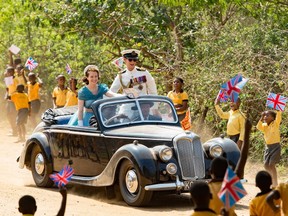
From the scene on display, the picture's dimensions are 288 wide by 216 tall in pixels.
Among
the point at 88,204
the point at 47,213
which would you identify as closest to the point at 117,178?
the point at 88,204

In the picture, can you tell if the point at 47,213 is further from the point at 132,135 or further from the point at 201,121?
the point at 201,121

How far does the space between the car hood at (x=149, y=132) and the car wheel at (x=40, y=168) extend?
185 centimetres

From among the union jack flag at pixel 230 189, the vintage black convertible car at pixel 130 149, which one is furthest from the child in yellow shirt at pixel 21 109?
the union jack flag at pixel 230 189

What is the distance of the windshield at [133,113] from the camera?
46.3 feet

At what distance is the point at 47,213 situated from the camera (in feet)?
39.2

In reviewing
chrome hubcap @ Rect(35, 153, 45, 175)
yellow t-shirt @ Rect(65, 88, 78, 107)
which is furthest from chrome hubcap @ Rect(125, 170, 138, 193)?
yellow t-shirt @ Rect(65, 88, 78, 107)

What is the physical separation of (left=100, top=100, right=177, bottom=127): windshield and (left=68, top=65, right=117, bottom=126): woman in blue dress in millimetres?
550

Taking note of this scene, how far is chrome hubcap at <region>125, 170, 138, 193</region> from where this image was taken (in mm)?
12992

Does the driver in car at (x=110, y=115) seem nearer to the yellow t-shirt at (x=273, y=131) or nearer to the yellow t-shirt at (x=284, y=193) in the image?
the yellow t-shirt at (x=273, y=131)

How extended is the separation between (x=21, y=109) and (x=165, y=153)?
37.1 ft

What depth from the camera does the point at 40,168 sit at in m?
15.5

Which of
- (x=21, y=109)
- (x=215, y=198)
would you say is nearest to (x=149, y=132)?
(x=215, y=198)

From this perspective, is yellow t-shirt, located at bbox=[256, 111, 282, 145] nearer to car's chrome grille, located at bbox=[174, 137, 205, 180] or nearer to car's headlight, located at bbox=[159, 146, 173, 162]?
car's chrome grille, located at bbox=[174, 137, 205, 180]

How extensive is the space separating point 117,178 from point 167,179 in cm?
95
